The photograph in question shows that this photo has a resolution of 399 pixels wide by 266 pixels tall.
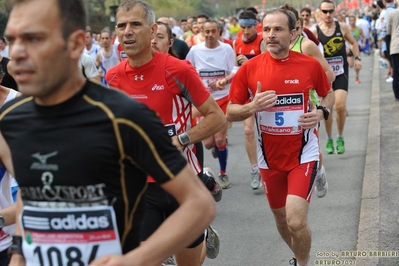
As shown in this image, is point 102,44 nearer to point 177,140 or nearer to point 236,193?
point 236,193

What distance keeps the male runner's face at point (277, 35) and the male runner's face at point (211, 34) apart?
16.7ft

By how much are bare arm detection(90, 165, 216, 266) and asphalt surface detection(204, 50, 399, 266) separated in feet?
12.5

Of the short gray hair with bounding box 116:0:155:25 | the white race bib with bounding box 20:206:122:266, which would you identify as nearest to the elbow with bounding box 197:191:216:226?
the white race bib with bounding box 20:206:122:266

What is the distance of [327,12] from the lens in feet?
38.2

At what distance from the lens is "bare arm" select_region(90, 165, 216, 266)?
8.16 feet

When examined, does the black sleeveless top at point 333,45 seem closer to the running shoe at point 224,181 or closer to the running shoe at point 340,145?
the running shoe at point 340,145

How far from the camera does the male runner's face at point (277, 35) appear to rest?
6.16 meters

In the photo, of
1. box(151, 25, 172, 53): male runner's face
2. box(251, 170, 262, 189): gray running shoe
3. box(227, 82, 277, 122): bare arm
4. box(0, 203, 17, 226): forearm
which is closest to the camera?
box(0, 203, 17, 226): forearm

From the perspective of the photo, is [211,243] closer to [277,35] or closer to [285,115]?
[285,115]

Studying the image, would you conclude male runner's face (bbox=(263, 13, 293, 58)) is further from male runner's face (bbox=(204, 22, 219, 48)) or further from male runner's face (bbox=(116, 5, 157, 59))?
male runner's face (bbox=(204, 22, 219, 48))

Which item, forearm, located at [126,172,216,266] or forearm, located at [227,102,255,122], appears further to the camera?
forearm, located at [227,102,255,122]

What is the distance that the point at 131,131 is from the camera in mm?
2555

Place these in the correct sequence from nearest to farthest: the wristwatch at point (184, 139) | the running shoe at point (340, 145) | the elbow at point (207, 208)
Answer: the elbow at point (207, 208) → the wristwatch at point (184, 139) → the running shoe at point (340, 145)

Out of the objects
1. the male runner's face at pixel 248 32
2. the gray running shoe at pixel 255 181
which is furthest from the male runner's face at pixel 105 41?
the gray running shoe at pixel 255 181
